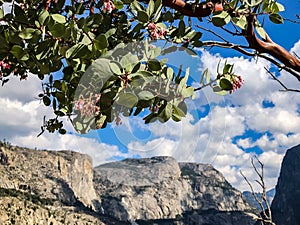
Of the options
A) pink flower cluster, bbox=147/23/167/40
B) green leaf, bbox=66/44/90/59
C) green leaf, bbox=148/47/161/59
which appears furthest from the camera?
pink flower cluster, bbox=147/23/167/40

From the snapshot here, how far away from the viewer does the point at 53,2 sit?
1933 millimetres

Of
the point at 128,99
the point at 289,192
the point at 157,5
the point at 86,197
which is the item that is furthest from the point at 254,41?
the point at 289,192

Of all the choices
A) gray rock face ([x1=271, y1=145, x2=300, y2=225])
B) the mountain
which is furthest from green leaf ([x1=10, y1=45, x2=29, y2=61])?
gray rock face ([x1=271, y1=145, x2=300, y2=225])

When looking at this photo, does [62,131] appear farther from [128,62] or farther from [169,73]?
[128,62]

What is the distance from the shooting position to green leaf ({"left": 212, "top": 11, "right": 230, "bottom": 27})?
167 cm

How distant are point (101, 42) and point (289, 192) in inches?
5960

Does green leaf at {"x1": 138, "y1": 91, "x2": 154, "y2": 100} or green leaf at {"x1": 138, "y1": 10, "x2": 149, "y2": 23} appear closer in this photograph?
green leaf at {"x1": 138, "y1": 91, "x2": 154, "y2": 100}

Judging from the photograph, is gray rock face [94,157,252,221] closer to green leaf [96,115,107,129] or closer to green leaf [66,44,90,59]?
green leaf [96,115,107,129]

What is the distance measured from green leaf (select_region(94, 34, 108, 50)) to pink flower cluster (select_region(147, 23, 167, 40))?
0.31m

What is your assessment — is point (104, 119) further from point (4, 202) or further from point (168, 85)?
point (4, 202)

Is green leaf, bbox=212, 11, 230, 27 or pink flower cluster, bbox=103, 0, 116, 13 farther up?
pink flower cluster, bbox=103, 0, 116, 13

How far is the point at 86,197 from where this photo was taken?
13475 cm

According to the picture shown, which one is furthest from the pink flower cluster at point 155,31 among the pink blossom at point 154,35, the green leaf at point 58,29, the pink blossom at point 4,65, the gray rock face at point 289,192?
the gray rock face at point 289,192

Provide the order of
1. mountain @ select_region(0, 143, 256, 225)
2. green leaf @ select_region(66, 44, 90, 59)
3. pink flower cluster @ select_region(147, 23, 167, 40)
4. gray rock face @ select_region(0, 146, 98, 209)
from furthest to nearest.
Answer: gray rock face @ select_region(0, 146, 98, 209)
mountain @ select_region(0, 143, 256, 225)
pink flower cluster @ select_region(147, 23, 167, 40)
green leaf @ select_region(66, 44, 90, 59)
